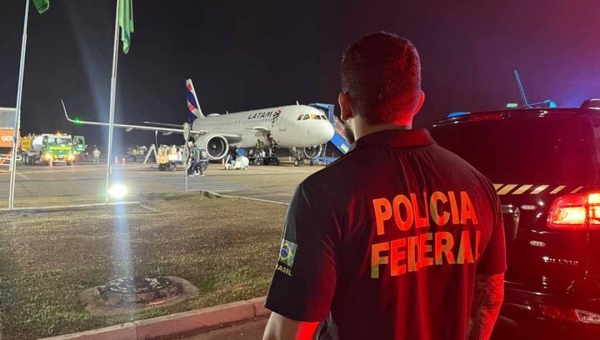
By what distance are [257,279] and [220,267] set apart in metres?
0.72

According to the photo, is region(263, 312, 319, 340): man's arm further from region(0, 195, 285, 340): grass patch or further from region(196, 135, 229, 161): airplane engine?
region(196, 135, 229, 161): airplane engine

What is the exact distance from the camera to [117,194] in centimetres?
1372

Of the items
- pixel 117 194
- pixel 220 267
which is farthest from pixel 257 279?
pixel 117 194

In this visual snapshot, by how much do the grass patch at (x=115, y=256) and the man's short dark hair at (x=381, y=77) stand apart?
3.65m

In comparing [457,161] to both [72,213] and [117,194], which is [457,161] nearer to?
[72,213]

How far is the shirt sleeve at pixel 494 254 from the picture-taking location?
1763 millimetres

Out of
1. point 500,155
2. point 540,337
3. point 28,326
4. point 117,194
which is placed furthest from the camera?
point 117,194

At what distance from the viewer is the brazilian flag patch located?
4.55 feet

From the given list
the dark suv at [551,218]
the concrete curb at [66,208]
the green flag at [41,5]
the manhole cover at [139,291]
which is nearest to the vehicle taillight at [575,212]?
the dark suv at [551,218]

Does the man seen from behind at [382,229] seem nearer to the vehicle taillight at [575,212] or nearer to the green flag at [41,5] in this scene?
the vehicle taillight at [575,212]

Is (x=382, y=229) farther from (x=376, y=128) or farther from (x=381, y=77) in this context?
(x=381, y=77)

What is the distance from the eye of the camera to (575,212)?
3.25m

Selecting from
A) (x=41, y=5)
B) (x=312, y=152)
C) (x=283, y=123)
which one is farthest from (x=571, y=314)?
(x=312, y=152)

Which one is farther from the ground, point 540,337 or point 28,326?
point 540,337
